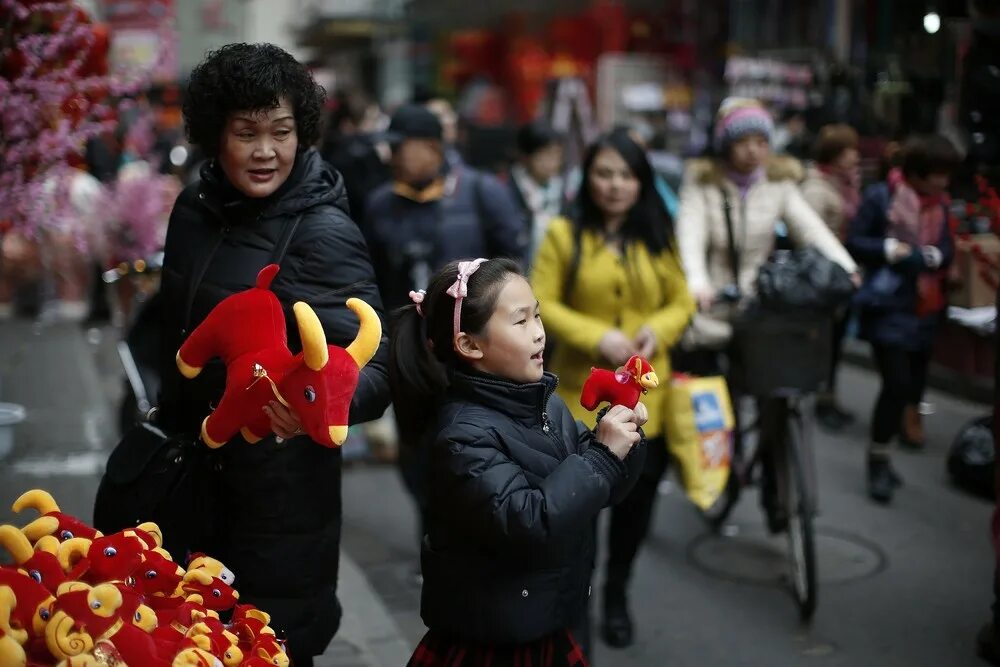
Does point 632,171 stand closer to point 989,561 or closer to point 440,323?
point 440,323

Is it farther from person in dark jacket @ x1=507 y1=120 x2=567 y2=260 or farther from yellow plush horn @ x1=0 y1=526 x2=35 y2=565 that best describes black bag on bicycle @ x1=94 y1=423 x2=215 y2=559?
person in dark jacket @ x1=507 y1=120 x2=567 y2=260

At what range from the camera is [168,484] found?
9.80 feet

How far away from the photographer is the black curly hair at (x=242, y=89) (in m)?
2.89

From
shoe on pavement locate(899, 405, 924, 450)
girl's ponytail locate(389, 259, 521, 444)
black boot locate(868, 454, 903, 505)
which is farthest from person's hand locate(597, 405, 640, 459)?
shoe on pavement locate(899, 405, 924, 450)

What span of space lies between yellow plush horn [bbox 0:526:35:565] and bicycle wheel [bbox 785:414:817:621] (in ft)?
11.5

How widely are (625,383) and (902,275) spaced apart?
15.9ft

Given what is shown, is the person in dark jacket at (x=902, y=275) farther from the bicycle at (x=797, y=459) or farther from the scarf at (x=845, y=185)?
the scarf at (x=845, y=185)

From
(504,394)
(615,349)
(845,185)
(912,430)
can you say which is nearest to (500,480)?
(504,394)

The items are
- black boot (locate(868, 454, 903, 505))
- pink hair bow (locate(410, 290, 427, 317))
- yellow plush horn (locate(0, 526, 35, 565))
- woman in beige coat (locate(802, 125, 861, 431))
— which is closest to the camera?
yellow plush horn (locate(0, 526, 35, 565))

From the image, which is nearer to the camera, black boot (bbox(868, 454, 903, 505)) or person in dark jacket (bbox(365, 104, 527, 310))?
person in dark jacket (bbox(365, 104, 527, 310))

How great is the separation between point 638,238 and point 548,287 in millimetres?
408

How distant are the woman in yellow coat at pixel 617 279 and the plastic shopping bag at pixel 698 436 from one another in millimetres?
91

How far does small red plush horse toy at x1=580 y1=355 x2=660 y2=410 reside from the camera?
2.65 metres

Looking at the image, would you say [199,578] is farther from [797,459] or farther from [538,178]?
[538,178]
